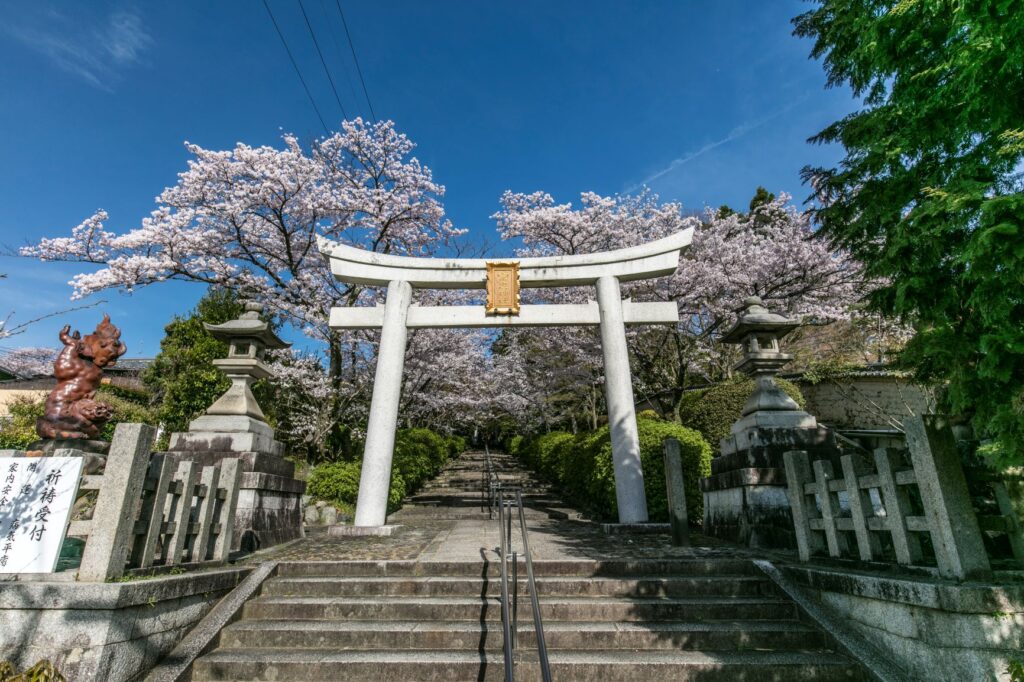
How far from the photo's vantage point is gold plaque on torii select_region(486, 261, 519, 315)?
8.59 meters

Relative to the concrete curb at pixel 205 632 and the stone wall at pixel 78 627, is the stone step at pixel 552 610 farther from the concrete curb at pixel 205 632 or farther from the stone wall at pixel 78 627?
the stone wall at pixel 78 627

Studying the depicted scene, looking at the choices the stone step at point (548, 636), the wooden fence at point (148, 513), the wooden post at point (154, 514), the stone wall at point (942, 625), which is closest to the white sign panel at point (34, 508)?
the wooden fence at point (148, 513)

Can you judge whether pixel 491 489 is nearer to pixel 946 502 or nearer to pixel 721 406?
pixel 721 406

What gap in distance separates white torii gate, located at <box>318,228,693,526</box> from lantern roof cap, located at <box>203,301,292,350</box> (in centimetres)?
115

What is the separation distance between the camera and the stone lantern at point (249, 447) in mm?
6539

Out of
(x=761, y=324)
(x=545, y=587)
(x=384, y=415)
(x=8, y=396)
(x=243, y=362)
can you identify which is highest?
(x=8, y=396)

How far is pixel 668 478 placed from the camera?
617 centimetres

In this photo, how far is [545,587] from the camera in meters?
4.53

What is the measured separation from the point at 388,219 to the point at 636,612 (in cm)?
1032

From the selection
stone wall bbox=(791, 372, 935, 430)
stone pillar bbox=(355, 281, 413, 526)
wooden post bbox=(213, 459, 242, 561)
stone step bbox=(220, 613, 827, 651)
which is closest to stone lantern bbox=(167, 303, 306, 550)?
wooden post bbox=(213, 459, 242, 561)

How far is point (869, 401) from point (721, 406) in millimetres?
4900

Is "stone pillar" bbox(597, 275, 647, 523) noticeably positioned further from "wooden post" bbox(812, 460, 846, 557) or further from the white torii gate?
"wooden post" bbox(812, 460, 846, 557)

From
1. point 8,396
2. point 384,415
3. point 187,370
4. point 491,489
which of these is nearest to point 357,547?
point 384,415

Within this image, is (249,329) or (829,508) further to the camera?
(249,329)
